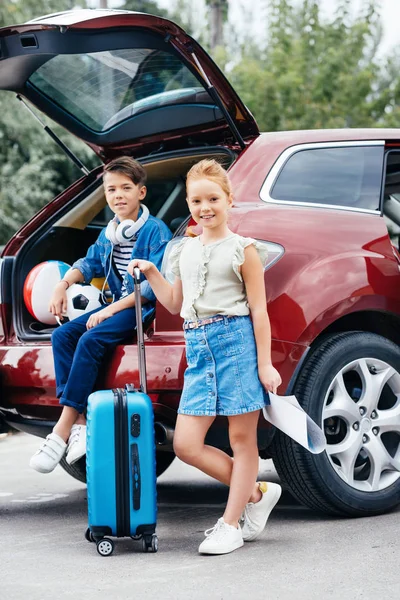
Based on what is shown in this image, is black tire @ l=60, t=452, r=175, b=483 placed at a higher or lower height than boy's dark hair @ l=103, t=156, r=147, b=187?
lower

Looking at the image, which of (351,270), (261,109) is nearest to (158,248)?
(351,270)

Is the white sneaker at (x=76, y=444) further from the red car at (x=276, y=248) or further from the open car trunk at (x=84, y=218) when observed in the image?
the open car trunk at (x=84, y=218)

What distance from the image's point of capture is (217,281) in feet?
13.5

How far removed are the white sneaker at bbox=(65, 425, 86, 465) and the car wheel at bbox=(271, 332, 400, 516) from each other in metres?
0.81

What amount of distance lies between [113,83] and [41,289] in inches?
42.3

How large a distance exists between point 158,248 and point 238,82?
15.2 meters

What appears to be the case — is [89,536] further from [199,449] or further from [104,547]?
[199,449]

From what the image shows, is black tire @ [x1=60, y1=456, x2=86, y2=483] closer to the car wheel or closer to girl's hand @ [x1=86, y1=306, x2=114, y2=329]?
girl's hand @ [x1=86, y1=306, x2=114, y2=329]

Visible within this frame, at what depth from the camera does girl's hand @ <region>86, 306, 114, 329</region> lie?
455 cm

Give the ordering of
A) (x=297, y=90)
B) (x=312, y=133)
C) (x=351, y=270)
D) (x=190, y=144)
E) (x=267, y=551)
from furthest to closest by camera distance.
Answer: (x=297, y=90), (x=190, y=144), (x=312, y=133), (x=351, y=270), (x=267, y=551)

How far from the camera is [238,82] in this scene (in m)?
19.4

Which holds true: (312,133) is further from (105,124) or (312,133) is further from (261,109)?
(261,109)

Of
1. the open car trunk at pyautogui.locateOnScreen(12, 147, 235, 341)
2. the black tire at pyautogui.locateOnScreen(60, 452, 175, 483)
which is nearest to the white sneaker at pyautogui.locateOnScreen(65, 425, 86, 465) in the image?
the open car trunk at pyautogui.locateOnScreen(12, 147, 235, 341)

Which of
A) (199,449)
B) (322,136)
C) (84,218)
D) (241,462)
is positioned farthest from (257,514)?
(84,218)
